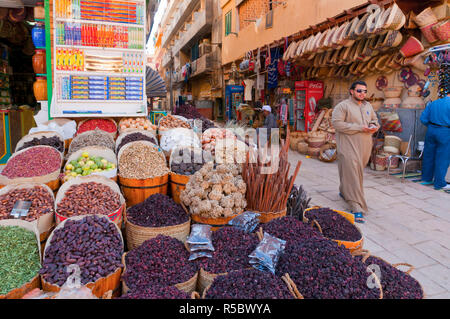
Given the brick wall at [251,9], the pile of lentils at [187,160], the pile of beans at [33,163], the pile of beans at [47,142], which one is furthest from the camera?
the brick wall at [251,9]

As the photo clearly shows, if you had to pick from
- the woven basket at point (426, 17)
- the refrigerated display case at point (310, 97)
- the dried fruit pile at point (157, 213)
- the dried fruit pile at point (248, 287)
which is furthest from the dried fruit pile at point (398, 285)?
the refrigerated display case at point (310, 97)

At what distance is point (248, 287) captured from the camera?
168 cm

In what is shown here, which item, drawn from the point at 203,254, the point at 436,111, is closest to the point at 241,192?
the point at 203,254

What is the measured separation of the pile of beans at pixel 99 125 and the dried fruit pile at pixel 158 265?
136 inches

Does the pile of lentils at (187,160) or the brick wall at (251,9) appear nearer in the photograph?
the pile of lentils at (187,160)

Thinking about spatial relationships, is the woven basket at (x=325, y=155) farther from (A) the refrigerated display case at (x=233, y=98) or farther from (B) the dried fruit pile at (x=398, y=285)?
(A) the refrigerated display case at (x=233, y=98)

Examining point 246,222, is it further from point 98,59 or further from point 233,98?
point 233,98

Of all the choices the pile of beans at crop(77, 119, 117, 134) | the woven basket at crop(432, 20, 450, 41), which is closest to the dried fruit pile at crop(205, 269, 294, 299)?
the pile of beans at crop(77, 119, 117, 134)

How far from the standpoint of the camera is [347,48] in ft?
23.2

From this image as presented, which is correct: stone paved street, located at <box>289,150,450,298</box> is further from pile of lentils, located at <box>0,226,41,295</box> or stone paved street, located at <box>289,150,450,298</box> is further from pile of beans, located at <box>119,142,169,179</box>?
pile of lentils, located at <box>0,226,41,295</box>

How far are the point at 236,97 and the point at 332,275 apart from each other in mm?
14016

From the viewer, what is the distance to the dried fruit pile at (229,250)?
2.03 metres
